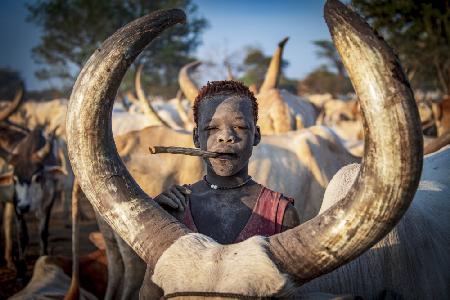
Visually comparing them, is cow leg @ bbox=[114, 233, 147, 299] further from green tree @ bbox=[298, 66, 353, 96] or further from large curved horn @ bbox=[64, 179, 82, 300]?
green tree @ bbox=[298, 66, 353, 96]

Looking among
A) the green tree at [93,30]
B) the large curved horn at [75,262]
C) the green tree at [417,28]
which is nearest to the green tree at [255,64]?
the green tree at [93,30]

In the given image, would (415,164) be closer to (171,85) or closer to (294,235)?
(294,235)

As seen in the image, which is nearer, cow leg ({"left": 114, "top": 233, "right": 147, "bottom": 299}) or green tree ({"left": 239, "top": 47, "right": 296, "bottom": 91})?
cow leg ({"left": 114, "top": 233, "right": 147, "bottom": 299})

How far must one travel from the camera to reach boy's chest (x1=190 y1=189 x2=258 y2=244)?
221 centimetres

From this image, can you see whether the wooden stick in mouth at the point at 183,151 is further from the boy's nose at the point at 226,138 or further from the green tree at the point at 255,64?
the green tree at the point at 255,64

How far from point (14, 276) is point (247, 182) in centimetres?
542

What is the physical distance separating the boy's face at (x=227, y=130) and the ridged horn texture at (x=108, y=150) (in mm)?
Result: 440

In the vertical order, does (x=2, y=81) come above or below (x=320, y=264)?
above

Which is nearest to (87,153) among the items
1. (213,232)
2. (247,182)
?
(213,232)


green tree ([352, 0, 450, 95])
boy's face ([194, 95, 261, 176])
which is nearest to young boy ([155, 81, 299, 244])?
boy's face ([194, 95, 261, 176])

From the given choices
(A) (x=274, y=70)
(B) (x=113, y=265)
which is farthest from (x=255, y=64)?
(B) (x=113, y=265)

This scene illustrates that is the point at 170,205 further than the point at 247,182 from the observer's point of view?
No

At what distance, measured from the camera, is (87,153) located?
1.90 m

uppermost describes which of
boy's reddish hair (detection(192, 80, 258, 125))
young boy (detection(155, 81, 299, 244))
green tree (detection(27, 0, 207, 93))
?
green tree (detection(27, 0, 207, 93))
